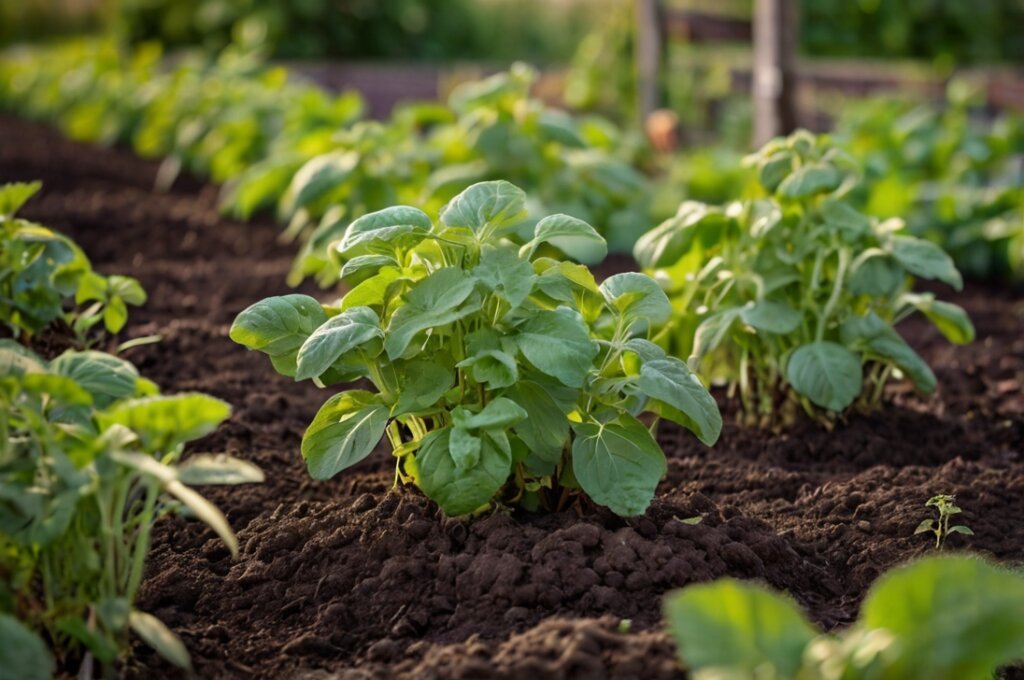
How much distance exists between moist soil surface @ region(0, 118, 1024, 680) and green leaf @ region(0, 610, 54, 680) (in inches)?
14.5

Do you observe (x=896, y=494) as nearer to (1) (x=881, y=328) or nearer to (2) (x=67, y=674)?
(1) (x=881, y=328)

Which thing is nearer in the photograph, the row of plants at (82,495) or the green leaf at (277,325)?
the row of plants at (82,495)

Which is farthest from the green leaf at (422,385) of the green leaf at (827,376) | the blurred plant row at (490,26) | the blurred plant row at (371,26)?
the blurred plant row at (371,26)

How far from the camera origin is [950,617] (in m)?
1.41

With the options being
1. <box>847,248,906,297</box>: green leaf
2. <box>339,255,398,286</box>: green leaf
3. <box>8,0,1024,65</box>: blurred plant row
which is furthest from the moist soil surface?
<box>8,0,1024,65</box>: blurred plant row

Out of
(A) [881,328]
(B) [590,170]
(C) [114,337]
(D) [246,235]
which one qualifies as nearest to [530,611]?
(A) [881,328]

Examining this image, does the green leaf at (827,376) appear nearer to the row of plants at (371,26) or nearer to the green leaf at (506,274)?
the green leaf at (506,274)

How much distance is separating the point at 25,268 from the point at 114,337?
2.73ft

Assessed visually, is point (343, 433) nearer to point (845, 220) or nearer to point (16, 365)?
point (16, 365)

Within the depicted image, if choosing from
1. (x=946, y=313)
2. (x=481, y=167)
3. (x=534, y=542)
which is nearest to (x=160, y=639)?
(x=534, y=542)

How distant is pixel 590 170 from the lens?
15.5ft

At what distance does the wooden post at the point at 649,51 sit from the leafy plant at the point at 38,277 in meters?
5.39

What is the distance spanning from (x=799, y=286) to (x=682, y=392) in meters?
1.13

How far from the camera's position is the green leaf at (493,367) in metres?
2.12
